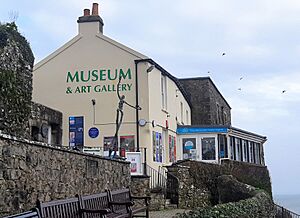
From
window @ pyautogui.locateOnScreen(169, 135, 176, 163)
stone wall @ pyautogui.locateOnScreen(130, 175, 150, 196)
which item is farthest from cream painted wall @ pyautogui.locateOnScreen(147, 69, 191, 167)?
stone wall @ pyautogui.locateOnScreen(130, 175, 150, 196)

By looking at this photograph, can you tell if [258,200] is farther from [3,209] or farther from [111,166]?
[3,209]

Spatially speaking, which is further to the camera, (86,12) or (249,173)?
(249,173)

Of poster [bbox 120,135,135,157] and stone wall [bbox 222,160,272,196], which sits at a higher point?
poster [bbox 120,135,135,157]

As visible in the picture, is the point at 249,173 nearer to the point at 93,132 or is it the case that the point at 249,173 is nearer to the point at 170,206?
the point at 93,132

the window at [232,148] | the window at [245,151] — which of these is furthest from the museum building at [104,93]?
the window at [245,151]

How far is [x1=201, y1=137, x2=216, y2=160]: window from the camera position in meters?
26.8

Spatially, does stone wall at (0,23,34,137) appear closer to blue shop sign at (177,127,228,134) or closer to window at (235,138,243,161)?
blue shop sign at (177,127,228,134)

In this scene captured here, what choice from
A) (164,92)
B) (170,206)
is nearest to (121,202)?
(170,206)

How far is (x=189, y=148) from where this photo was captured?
1070 inches

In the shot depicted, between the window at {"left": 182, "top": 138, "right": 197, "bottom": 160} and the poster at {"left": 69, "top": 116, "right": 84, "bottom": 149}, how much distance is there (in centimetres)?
753

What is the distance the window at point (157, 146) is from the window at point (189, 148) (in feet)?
14.0

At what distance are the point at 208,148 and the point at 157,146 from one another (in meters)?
5.33

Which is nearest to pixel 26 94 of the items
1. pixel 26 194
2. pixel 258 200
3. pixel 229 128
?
pixel 26 194

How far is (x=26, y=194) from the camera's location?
754cm
